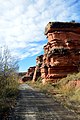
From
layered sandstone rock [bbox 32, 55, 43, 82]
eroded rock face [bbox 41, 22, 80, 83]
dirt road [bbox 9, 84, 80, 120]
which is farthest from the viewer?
layered sandstone rock [bbox 32, 55, 43, 82]

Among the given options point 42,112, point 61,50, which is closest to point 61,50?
point 61,50

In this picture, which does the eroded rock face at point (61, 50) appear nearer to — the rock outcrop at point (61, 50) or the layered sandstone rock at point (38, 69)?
the rock outcrop at point (61, 50)

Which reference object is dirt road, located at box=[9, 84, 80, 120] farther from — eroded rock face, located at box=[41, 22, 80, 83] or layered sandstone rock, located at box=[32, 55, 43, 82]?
layered sandstone rock, located at box=[32, 55, 43, 82]

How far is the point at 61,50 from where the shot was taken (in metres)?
55.2

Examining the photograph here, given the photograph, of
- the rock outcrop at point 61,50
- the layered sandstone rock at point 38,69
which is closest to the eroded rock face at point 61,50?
the rock outcrop at point 61,50

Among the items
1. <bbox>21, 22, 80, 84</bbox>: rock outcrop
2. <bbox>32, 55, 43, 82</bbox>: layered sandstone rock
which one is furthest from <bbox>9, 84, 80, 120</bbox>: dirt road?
<bbox>32, 55, 43, 82</bbox>: layered sandstone rock

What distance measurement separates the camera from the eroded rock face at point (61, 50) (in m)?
54.1

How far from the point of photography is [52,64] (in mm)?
54594

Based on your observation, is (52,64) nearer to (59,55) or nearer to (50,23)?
(59,55)

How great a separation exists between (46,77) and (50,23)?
1159cm

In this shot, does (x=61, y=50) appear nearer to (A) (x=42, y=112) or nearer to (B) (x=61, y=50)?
(B) (x=61, y=50)

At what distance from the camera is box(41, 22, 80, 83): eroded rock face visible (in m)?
54.1

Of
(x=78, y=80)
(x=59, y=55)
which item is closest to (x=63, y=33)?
(x=59, y=55)

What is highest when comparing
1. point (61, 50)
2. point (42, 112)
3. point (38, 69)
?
point (61, 50)
